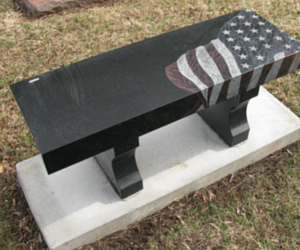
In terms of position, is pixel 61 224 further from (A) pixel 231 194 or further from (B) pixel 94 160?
(A) pixel 231 194

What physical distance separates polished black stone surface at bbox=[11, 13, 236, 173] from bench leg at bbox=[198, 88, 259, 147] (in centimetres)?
59

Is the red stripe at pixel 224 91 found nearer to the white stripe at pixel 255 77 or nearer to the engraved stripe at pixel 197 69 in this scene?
the engraved stripe at pixel 197 69

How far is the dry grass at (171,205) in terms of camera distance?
2689mm

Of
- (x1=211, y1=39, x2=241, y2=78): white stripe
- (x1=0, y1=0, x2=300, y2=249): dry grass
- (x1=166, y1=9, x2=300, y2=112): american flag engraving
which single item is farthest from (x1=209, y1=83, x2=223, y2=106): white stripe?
(x1=0, y1=0, x2=300, y2=249): dry grass

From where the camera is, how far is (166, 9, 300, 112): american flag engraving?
239 centimetres

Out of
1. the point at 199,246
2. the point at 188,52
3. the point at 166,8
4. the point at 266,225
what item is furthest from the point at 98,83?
the point at 166,8

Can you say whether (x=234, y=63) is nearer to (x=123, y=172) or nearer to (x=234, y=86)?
(x=234, y=86)

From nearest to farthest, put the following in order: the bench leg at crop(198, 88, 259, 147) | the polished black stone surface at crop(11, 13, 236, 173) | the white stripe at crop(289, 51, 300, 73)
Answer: the polished black stone surface at crop(11, 13, 236, 173)
the white stripe at crop(289, 51, 300, 73)
the bench leg at crop(198, 88, 259, 147)

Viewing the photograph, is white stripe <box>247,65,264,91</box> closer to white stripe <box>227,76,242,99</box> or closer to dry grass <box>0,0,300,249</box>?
white stripe <box>227,76,242,99</box>

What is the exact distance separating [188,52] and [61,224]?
1.56 meters

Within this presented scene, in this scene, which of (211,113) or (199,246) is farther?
(211,113)

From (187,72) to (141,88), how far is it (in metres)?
0.35

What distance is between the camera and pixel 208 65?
8.24ft

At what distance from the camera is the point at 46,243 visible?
255 centimetres
